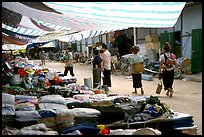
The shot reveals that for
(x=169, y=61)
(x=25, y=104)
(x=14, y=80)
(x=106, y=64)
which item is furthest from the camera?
(x=106, y=64)

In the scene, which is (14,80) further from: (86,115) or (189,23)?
(189,23)

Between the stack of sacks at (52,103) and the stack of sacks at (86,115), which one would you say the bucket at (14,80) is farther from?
the stack of sacks at (86,115)

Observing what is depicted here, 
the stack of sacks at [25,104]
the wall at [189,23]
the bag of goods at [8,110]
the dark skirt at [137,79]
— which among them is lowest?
the dark skirt at [137,79]

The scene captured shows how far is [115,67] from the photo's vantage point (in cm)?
1870

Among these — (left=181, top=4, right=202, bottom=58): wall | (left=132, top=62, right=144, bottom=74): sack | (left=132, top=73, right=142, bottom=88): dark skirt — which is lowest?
(left=132, top=73, right=142, bottom=88): dark skirt

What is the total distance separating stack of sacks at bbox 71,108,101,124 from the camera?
376cm

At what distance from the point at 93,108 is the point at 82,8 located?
1416 millimetres

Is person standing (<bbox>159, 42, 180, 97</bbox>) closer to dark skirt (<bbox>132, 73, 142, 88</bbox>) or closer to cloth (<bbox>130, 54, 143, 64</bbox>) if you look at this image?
cloth (<bbox>130, 54, 143, 64</bbox>)

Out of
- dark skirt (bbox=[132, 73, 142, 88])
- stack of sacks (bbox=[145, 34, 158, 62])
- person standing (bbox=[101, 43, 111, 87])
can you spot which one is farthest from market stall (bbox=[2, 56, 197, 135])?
stack of sacks (bbox=[145, 34, 158, 62])

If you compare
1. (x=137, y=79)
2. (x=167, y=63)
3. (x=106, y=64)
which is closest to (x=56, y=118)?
(x=167, y=63)

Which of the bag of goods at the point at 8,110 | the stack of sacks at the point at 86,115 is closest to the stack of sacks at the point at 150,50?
the stack of sacks at the point at 86,115

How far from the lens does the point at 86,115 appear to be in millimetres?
3793

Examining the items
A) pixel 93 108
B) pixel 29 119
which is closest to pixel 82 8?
pixel 93 108

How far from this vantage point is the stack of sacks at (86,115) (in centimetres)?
376
